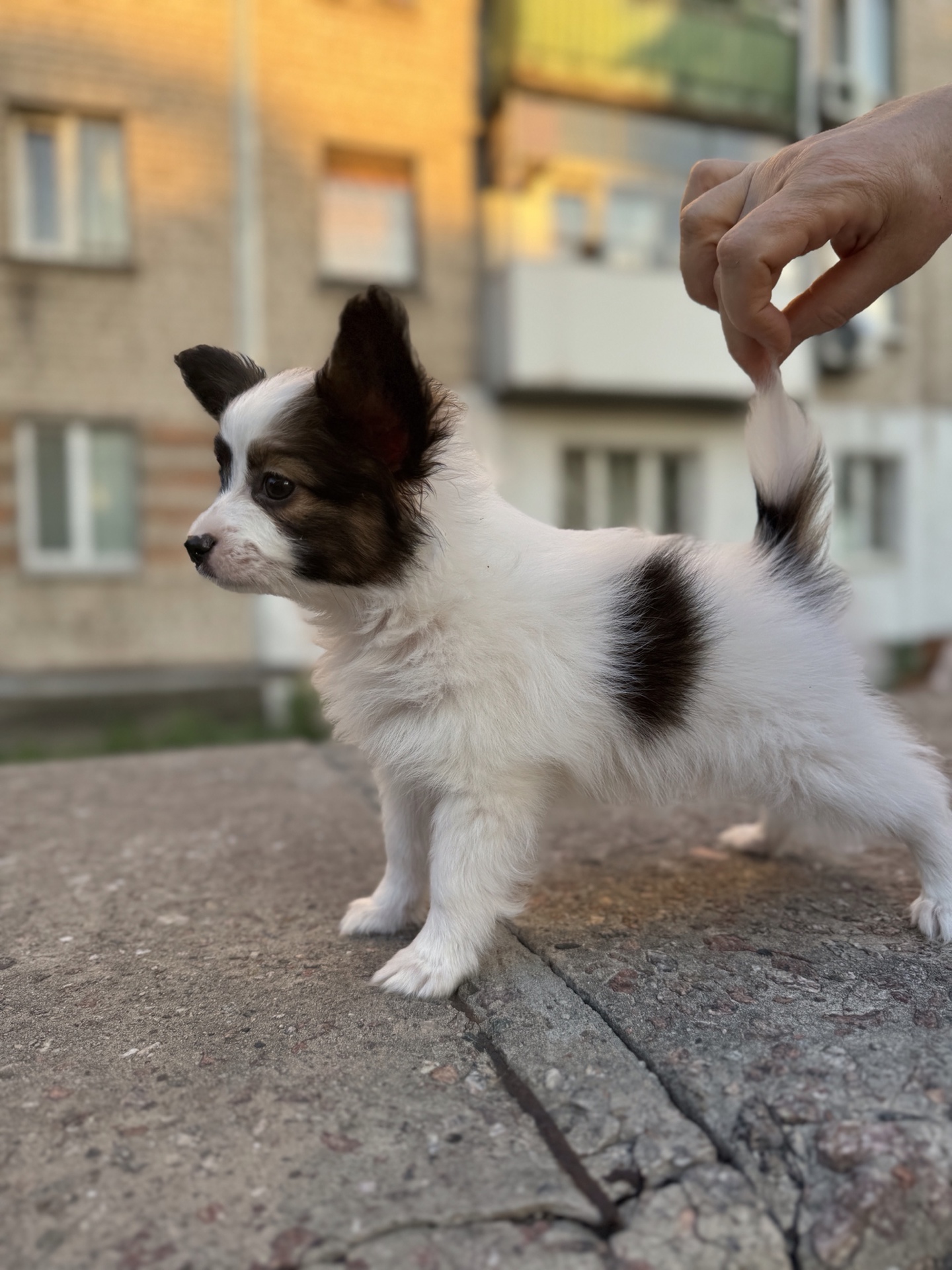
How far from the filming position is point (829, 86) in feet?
43.1

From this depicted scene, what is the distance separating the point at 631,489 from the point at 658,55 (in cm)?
527

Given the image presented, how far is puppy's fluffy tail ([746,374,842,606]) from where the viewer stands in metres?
2.27

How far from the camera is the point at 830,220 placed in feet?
6.92

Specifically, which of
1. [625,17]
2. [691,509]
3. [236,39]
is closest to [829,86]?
[625,17]

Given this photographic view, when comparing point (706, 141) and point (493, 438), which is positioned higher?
point (706, 141)

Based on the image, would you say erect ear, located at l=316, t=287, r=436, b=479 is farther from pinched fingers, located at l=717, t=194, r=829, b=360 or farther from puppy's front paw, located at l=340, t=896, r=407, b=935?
puppy's front paw, located at l=340, t=896, r=407, b=935

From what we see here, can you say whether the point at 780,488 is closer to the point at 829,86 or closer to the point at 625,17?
the point at 625,17

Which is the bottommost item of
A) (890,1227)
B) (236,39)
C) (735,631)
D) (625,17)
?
(890,1227)

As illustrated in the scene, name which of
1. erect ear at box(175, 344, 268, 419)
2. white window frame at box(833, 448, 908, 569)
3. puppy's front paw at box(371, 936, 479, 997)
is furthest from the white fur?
white window frame at box(833, 448, 908, 569)

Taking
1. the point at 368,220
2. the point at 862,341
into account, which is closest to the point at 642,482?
the point at 862,341

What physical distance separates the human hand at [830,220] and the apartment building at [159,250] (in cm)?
898

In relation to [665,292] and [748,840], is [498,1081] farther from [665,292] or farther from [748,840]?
[665,292]

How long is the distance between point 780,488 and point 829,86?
44.6 ft

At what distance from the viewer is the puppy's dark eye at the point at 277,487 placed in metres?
2.05
